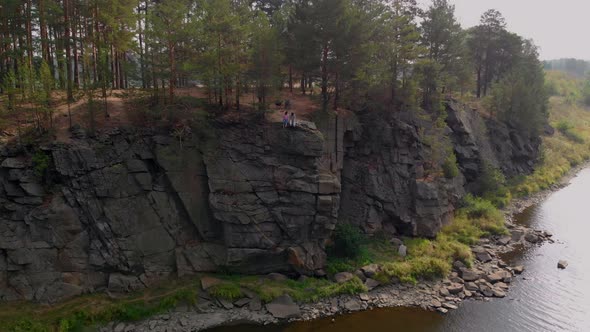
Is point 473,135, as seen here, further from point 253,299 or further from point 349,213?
point 253,299

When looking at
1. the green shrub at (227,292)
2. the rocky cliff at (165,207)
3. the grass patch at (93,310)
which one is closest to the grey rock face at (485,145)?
the rocky cliff at (165,207)

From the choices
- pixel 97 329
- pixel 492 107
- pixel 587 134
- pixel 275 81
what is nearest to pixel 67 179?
pixel 97 329

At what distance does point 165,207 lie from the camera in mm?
23141

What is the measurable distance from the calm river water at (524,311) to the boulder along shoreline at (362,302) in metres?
0.53

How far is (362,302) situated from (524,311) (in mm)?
9716

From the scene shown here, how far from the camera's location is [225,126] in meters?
24.9

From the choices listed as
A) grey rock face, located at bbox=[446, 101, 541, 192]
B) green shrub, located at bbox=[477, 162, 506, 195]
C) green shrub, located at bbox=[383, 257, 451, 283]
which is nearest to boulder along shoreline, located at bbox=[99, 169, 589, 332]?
green shrub, located at bbox=[383, 257, 451, 283]

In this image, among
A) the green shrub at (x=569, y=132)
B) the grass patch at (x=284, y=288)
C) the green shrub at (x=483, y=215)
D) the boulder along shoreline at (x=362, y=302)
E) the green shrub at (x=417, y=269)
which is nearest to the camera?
the boulder along shoreline at (x=362, y=302)

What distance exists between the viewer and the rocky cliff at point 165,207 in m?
20.4

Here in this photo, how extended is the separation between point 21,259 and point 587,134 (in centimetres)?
8643

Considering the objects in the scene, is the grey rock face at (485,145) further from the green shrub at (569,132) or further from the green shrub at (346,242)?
the green shrub at (569,132)

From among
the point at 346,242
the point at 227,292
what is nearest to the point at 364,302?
the point at 346,242

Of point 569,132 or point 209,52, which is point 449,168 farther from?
Result: point 569,132

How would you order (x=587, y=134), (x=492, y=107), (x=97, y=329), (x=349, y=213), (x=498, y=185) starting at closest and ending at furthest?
(x=97, y=329) < (x=349, y=213) < (x=498, y=185) < (x=492, y=107) < (x=587, y=134)
